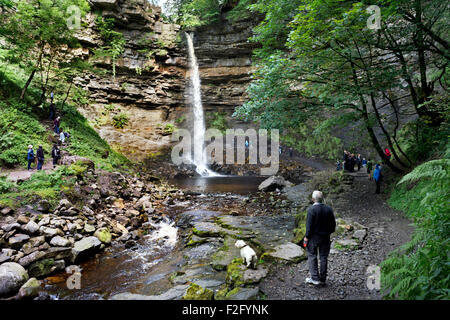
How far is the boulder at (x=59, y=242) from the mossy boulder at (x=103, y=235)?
0.95 metres

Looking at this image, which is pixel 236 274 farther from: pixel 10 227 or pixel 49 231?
pixel 10 227

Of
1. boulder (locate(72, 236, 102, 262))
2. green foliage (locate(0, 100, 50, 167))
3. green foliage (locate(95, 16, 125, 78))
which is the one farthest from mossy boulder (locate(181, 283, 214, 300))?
green foliage (locate(95, 16, 125, 78))

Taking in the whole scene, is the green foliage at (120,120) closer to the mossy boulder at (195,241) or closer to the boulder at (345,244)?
the mossy boulder at (195,241)

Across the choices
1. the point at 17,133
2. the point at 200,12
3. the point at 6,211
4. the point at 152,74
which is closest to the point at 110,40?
the point at 152,74

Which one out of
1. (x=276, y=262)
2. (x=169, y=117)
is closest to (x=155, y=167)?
(x=169, y=117)

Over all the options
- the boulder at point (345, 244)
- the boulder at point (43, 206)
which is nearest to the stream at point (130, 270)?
the boulder at point (43, 206)

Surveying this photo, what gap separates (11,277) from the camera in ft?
15.3

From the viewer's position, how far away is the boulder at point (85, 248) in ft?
19.8

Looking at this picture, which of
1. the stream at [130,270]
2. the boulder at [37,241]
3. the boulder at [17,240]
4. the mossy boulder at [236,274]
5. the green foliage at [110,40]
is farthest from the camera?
the green foliage at [110,40]

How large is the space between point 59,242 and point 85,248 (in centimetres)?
64

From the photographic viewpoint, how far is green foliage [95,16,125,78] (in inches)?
874

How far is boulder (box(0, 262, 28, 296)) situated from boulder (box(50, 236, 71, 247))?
97cm

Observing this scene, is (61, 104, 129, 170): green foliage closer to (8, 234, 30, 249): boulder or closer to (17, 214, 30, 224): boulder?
(17, 214, 30, 224): boulder

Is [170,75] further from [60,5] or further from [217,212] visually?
[217,212]
